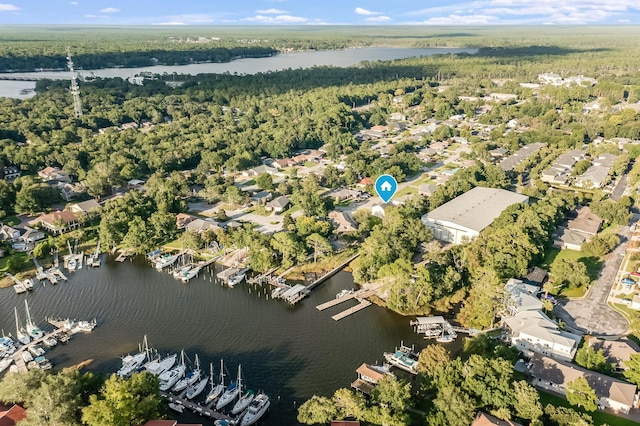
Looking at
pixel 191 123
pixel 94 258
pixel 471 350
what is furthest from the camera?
pixel 191 123

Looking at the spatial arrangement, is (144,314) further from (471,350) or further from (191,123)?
(191,123)

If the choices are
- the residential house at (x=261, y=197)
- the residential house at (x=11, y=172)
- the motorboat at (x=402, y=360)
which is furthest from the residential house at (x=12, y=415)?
the residential house at (x=11, y=172)

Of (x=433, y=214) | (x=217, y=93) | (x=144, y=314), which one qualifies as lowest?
(x=144, y=314)

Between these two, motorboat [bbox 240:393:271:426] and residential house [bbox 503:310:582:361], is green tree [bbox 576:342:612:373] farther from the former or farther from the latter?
motorboat [bbox 240:393:271:426]

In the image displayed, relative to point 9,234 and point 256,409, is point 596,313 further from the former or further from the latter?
point 9,234

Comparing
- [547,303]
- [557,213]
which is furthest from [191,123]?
[547,303]

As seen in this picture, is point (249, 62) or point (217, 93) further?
point (249, 62)

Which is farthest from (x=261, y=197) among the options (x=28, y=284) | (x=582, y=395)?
(x=582, y=395)

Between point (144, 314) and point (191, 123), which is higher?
point (191, 123)
